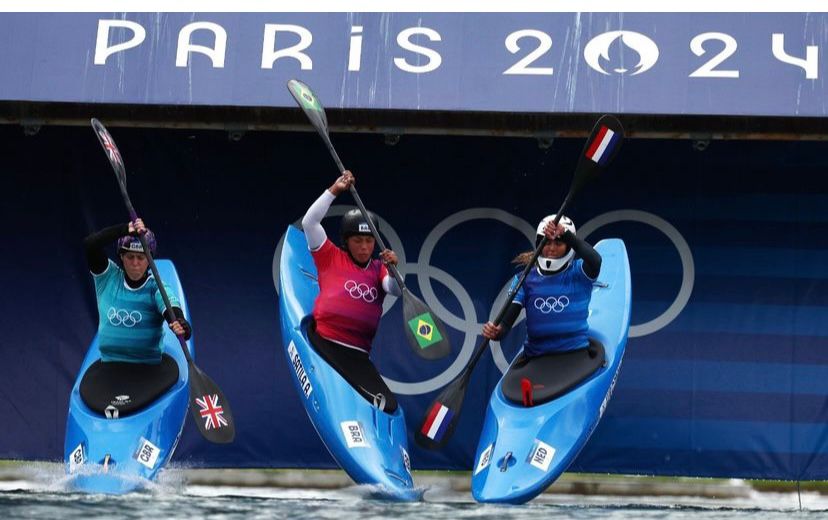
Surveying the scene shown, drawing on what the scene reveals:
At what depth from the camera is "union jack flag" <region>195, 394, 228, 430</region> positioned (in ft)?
25.6

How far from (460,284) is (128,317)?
1908mm

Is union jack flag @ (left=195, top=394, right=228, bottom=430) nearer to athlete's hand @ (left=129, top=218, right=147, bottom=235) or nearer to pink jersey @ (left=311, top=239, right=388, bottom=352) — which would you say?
pink jersey @ (left=311, top=239, right=388, bottom=352)

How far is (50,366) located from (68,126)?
4.39ft

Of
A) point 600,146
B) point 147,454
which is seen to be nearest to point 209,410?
point 147,454

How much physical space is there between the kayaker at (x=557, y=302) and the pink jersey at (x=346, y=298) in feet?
1.96

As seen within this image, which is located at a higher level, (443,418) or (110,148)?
(110,148)

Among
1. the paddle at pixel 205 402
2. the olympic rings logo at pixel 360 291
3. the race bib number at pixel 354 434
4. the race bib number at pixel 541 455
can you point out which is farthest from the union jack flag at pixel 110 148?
the race bib number at pixel 541 455

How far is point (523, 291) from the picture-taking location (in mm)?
8031

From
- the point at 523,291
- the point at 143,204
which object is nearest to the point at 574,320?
the point at 523,291

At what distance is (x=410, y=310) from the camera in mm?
8000

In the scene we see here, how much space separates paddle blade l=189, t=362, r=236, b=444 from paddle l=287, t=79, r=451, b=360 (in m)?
0.97

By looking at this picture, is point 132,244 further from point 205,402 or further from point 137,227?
point 205,402

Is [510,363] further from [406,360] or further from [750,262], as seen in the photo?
[750,262]

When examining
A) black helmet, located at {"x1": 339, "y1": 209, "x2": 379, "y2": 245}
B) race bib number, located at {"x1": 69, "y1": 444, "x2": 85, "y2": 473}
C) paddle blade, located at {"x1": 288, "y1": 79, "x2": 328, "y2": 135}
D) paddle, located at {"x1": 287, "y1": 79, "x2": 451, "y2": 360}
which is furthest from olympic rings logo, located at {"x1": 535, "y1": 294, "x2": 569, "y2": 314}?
race bib number, located at {"x1": 69, "y1": 444, "x2": 85, "y2": 473}
